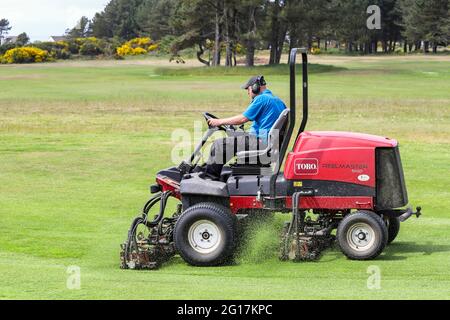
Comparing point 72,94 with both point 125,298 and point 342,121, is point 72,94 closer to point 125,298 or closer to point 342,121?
point 342,121

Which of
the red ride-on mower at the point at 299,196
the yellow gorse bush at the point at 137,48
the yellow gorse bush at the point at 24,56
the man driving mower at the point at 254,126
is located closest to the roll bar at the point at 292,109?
the red ride-on mower at the point at 299,196

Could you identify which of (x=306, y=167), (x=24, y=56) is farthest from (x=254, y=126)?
(x=24, y=56)

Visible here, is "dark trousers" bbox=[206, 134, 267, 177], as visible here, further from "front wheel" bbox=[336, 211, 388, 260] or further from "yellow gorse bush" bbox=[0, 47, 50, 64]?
"yellow gorse bush" bbox=[0, 47, 50, 64]

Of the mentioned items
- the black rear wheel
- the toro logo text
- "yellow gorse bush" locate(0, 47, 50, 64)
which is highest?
the toro logo text

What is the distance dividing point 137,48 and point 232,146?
5044 inches

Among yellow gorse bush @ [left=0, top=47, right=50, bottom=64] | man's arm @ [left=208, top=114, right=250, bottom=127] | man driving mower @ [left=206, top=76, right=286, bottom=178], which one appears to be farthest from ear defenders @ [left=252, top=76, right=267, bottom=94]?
yellow gorse bush @ [left=0, top=47, right=50, bottom=64]

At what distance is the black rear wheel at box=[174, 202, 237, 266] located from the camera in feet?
35.3

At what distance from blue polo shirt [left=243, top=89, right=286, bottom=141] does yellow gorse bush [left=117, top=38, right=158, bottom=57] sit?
122 m

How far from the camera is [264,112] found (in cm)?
1113

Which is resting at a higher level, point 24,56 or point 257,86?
point 257,86

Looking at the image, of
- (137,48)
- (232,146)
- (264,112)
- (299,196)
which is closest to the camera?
(299,196)

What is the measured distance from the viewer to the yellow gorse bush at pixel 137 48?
134875 millimetres

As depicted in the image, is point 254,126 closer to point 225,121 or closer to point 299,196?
point 225,121

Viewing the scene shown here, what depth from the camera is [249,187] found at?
11031 mm
